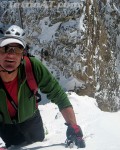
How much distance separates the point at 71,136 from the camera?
3.76 meters

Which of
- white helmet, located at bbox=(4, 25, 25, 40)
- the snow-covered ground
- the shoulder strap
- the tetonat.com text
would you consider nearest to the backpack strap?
the shoulder strap

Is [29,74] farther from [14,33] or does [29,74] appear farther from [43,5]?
[43,5]

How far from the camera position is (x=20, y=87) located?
3.72 m

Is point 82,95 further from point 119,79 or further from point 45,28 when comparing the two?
point 119,79

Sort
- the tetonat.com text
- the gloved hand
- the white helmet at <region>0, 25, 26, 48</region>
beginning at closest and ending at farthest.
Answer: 1. the white helmet at <region>0, 25, 26, 48</region>
2. the gloved hand
3. the tetonat.com text

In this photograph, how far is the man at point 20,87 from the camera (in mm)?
3506

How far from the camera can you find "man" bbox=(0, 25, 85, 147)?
351 centimetres

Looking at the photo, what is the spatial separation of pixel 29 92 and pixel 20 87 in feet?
0.56

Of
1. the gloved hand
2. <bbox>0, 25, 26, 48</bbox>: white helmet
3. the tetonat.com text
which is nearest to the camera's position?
<bbox>0, 25, 26, 48</bbox>: white helmet

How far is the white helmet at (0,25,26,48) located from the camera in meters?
3.45

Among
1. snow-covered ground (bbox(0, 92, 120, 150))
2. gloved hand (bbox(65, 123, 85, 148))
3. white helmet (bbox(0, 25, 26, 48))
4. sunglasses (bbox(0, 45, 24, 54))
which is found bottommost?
snow-covered ground (bbox(0, 92, 120, 150))

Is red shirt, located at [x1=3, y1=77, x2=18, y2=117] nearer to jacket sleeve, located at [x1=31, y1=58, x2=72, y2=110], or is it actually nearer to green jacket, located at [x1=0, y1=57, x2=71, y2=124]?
green jacket, located at [x1=0, y1=57, x2=71, y2=124]

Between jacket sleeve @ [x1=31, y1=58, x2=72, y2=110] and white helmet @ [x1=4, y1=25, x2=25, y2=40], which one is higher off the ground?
white helmet @ [x1=4, y1=25, x2=25, y2=40]

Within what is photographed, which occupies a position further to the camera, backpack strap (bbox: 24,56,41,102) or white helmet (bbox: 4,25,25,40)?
backpack strap (bbox: 24,56,41,102)
